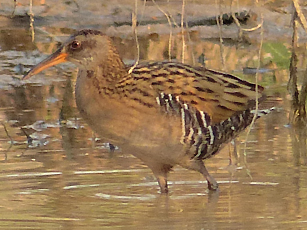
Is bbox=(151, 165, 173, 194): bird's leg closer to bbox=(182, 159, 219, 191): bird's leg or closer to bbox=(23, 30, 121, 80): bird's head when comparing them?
bbox=(182, 159, 219, 191): bird's leg

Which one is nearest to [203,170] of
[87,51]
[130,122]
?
[130,122]

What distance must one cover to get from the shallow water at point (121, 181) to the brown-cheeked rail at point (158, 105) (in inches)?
8.5

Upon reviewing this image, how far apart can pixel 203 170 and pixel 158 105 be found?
0.55 metres

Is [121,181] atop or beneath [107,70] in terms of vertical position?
beneath

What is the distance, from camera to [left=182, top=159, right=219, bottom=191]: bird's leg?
5.13 meters

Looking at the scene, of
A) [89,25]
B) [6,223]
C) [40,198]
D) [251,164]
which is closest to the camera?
[6,223]

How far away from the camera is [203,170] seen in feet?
17.2

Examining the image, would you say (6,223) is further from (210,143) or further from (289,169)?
(289,169)

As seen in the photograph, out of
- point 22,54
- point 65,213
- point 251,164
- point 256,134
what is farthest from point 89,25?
point 65,213

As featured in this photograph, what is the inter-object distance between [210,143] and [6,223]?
4.60ft

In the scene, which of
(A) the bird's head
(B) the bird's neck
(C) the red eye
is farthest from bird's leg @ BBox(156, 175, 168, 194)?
(C) the red eye

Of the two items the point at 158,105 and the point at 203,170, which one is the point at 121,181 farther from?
the point at 158,105

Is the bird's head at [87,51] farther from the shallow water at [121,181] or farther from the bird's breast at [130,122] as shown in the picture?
the shallow water at [121,181]

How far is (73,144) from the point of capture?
633 centimetres
